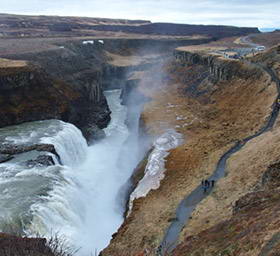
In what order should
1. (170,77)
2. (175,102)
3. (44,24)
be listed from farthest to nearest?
1. (44,24)
2. (170,77)
3. (175,102)

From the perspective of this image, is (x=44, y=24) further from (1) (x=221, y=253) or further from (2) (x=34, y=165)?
(1) (x=221, y=253)

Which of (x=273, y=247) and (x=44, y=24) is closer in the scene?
(x=273, y=247)

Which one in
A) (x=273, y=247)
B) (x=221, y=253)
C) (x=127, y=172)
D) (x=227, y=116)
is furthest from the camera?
(x=227, y=116)

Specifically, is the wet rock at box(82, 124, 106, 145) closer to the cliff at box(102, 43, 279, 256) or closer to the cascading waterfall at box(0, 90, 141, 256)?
the cascading waterfall at box(0, 90, 141, 256)

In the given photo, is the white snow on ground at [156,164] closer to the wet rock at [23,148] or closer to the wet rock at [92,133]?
the wet rock at [23,148]

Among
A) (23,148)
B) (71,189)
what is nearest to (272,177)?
(71,189)

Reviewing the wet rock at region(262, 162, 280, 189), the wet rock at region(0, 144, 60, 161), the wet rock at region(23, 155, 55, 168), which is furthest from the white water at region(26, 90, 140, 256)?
the wet rock at region(262, 162, 280, 189)

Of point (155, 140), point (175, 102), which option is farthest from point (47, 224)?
point (175, 102)
